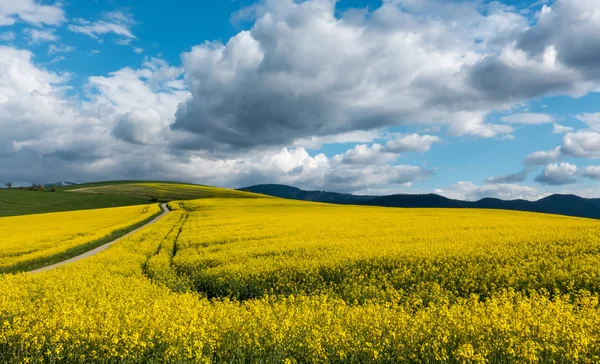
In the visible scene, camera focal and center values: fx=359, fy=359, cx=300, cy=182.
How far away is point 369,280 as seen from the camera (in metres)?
13.8

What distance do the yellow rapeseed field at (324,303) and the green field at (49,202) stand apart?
7387 cm

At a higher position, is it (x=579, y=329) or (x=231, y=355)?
(x=579, y=329)

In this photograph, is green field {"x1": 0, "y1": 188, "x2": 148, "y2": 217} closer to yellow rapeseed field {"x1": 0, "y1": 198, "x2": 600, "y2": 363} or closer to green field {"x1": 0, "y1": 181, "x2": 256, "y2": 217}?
green field {"x1": 0, "y1": 181, "x2": 256, "y2": 217}

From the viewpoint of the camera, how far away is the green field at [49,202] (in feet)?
265

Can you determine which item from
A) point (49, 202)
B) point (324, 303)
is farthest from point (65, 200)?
point (324, 303)

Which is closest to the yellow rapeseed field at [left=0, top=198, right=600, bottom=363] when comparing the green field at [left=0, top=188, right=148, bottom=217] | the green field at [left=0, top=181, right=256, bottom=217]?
the green field at [left=0, top=188, right=148, bottom=217]

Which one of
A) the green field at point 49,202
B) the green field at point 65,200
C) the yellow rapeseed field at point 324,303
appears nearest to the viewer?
the yellow rapeseed field at point 324,303

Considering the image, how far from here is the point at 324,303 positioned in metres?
9.95

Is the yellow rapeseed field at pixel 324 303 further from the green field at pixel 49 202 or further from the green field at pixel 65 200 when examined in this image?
the green field at pixel 65 200

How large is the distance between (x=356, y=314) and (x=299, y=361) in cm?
233

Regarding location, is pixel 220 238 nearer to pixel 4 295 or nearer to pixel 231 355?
pixel 4 295

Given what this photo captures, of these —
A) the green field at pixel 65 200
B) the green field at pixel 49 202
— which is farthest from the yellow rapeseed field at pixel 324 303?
the green field at pixel 65 200

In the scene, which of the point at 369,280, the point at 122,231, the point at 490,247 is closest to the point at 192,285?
the point at 369,280

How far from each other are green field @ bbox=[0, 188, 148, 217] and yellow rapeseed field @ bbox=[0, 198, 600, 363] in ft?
242
